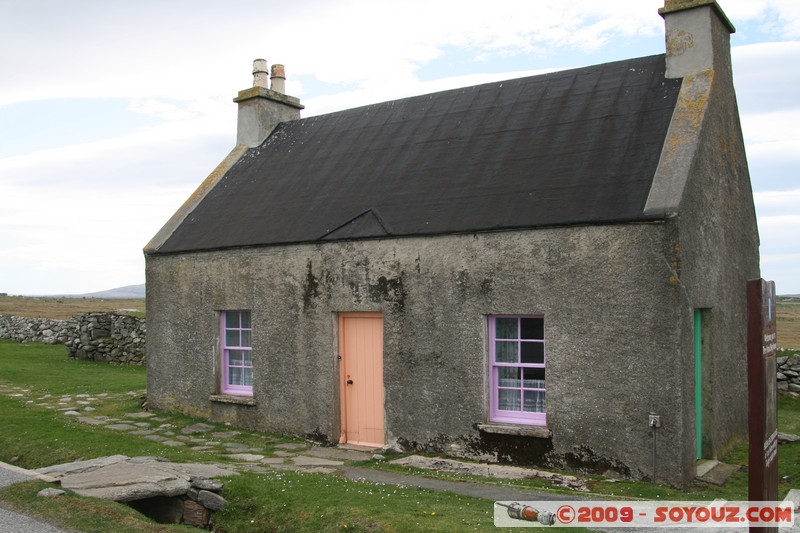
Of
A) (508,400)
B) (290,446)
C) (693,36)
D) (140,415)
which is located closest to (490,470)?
(508,400)

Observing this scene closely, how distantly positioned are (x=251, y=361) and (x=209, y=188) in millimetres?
5010

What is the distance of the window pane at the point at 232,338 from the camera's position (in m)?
14.4

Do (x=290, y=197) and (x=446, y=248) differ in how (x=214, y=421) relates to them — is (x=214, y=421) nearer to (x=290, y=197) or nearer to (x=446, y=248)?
(x=290, y=197)

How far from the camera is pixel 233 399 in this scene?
13953 mm

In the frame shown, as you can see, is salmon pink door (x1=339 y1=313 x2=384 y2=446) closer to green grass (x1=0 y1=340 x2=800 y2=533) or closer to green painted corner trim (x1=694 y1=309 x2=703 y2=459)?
green grass (x1=0 y1=340 x2=800 y2=533)

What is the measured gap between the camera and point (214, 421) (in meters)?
14.3

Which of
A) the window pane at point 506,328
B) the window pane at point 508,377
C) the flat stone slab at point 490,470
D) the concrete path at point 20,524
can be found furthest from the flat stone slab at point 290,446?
the concrete path at point 20,524

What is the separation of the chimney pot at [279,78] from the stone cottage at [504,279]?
3.98m

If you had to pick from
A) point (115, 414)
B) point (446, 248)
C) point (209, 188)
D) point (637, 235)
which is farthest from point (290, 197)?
point (637, 235)

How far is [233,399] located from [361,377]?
3.18m

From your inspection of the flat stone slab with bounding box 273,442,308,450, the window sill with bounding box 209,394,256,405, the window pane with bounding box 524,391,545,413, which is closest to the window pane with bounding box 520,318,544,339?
the window pane with bounding box 524,391,545,413

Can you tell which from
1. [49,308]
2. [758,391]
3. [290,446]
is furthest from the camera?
[49,308]

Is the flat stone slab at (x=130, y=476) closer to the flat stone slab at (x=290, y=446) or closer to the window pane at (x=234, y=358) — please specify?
the flat stone slab at (x=290, y=446)

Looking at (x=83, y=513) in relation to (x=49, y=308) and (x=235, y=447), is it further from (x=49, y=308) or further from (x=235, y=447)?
(x=49, y=308)
